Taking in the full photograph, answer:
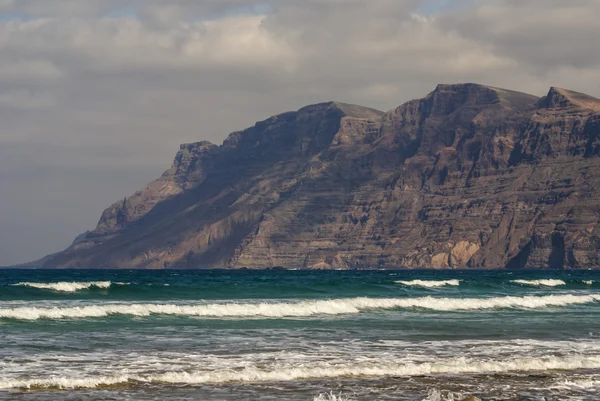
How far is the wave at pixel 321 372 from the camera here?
23844 mm

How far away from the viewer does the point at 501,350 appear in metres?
31.0

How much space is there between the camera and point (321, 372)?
25.9 metres

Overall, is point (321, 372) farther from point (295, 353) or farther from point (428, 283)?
point (428, 283)

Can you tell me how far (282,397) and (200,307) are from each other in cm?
2836

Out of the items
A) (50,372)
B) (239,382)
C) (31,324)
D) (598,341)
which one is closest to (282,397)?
(239,382)

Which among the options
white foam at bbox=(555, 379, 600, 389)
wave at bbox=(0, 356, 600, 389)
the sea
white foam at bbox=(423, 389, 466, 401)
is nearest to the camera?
white foam at bbox=(423, 389, 466, 401)

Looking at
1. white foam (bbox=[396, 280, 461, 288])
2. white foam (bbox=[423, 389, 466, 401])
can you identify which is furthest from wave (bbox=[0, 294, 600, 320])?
white foam (bbox=[396, 280, 461, 288])

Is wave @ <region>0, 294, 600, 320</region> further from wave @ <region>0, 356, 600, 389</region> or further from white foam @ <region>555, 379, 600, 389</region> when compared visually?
white foam @ <region>555, 379, 600, 389</region>

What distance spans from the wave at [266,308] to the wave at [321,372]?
21.1 m

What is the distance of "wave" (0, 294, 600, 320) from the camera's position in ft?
150

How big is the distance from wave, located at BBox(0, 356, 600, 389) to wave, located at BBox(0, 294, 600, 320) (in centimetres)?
2108

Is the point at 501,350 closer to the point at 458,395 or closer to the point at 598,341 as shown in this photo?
the point at 598,341

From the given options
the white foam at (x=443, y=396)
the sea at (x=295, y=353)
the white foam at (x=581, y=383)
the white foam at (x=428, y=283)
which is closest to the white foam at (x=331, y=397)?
the sea at (x=295, y=353)

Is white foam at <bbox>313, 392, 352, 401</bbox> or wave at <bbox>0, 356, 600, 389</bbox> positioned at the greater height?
wave at <bbox>0, 356, 600, 389</bbox>
